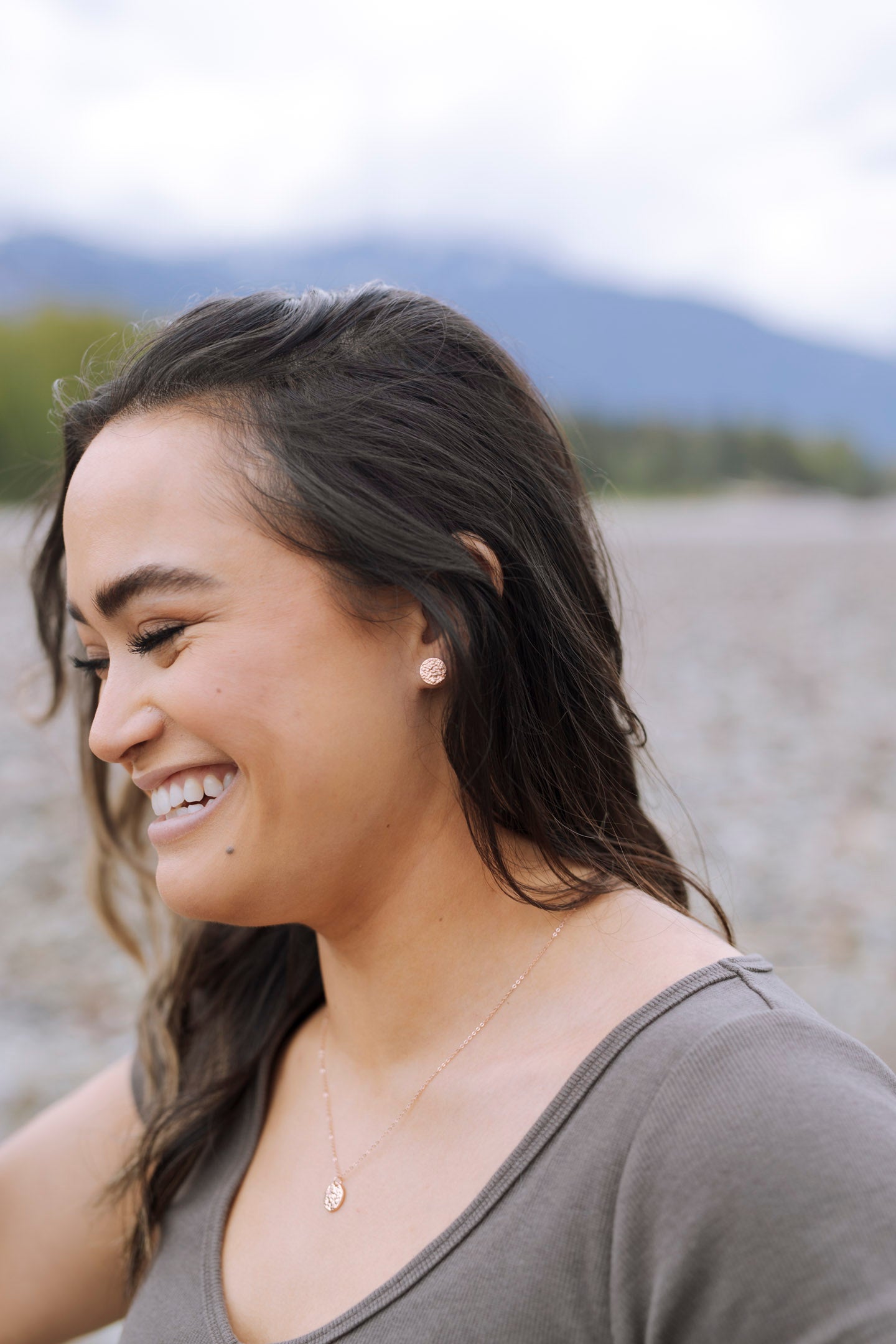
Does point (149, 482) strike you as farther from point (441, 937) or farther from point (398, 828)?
point (441, 937)

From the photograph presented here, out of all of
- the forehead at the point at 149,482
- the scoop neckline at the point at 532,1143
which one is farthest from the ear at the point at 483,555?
the scoop neckline at the point at 532,1143

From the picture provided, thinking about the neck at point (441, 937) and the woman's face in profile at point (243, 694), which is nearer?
the woman's face in profile at point (243, 694)

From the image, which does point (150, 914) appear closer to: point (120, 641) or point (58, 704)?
point (58, 704)

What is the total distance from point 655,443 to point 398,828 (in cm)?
4648

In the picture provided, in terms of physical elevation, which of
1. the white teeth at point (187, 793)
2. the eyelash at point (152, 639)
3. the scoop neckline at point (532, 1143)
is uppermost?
the eyelash at point (152, 639)

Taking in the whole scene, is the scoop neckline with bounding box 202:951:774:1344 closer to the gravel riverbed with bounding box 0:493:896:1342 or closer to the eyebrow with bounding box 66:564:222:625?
the gravel riverbed with bounding box 0:493:896:1342

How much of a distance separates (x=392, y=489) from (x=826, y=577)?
2043 cm

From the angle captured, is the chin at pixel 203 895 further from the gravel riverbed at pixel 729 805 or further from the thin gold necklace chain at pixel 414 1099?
the gravel riverbed at pixel 729 805

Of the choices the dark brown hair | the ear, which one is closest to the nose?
the dark brown hair

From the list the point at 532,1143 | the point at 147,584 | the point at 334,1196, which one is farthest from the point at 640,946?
the point at 147,584

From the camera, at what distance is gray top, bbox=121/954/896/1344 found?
3.63 ft

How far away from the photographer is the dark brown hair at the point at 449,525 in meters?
1.59

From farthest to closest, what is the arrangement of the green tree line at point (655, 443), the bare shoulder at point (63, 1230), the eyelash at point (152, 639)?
the green tree line at point (655, 443) < the bare shoulder at point (63, 1230) < the eyelash at point (152, 639)

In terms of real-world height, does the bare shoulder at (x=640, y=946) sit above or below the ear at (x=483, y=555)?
below
